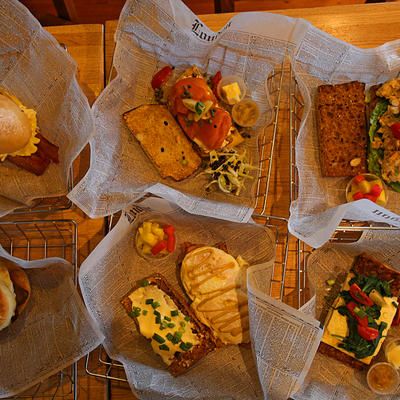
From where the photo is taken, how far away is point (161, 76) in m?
2.11

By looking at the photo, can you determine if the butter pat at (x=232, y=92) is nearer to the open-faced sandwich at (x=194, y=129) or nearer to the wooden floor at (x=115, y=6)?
the open-faced sandwich at (x=194, y=129)

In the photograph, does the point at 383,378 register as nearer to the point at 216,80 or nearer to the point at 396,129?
the point at 396,129

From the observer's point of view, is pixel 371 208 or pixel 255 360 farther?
pixel 255 360

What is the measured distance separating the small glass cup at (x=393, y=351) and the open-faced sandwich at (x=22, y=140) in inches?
80.9

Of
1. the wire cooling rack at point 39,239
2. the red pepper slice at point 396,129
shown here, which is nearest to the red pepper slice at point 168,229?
the wire cooling rack at point 39,239

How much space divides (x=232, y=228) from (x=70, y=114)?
1.06 m

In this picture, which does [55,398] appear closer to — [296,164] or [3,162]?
[3,162]

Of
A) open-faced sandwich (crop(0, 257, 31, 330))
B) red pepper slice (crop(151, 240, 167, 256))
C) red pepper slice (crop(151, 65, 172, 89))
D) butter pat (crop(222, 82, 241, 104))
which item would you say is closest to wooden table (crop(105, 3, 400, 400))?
butter pat (crop(222, 82, 241, 104))

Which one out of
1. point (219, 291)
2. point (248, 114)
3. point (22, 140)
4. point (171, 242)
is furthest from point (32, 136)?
point (219, 291)

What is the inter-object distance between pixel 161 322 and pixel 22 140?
1.20 metres

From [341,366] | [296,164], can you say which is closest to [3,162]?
[296,164]

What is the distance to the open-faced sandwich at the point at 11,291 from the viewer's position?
1849mm

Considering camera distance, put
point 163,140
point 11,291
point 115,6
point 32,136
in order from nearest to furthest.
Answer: point 11,291, point 32,136, point 163,140, point 115,6

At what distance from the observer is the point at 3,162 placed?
2057 mm
